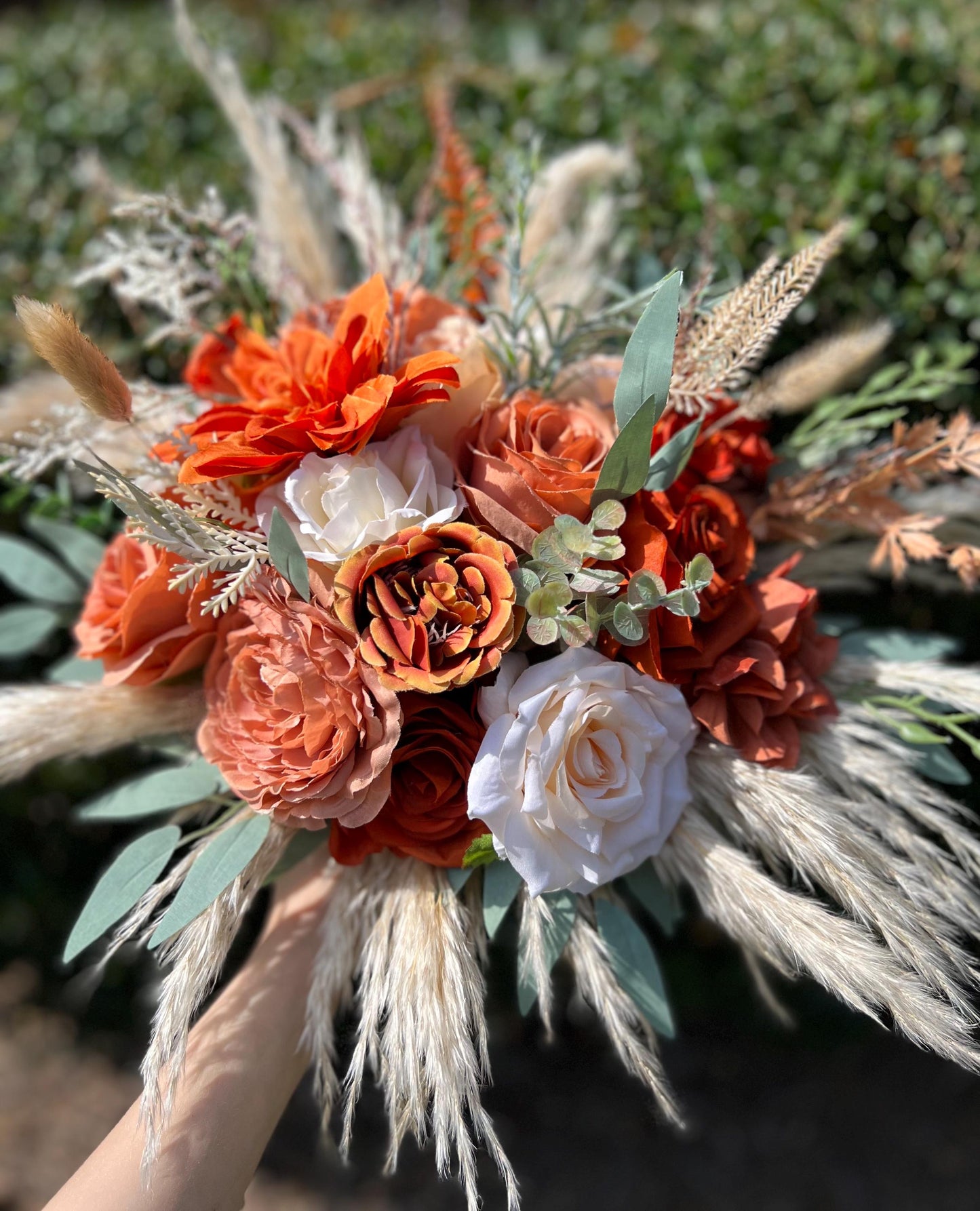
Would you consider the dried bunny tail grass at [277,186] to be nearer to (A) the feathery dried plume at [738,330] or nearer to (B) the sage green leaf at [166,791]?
(A) the feathery dried plume at [738,330]

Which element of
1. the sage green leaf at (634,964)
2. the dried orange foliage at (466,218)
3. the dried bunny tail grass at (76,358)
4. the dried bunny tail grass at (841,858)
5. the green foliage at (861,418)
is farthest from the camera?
the dried orange foliage at (466,218)

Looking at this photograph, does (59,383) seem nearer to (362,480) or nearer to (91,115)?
(362,480)

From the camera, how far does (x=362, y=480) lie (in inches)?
35.6

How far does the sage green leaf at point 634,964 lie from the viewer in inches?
40.6

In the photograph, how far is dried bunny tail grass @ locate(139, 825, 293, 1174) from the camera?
871 millimetres

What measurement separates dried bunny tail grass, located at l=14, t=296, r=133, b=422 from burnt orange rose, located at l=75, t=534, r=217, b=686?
6.5 inches

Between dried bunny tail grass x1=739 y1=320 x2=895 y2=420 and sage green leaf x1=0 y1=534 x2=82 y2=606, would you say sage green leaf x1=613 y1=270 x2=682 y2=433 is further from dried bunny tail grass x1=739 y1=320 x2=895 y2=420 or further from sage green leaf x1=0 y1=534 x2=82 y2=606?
sage green leaf x1=0 y1=534 x2=82 y2=606

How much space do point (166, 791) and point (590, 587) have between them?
56cm

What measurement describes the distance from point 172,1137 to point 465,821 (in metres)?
0.42

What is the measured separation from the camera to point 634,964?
1039 millimetres

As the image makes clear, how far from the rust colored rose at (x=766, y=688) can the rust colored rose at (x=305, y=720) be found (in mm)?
354

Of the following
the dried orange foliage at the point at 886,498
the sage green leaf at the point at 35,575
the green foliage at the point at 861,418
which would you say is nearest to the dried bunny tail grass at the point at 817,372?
the green foliage at the point at 861,418

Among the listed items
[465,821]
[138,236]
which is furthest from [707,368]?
[138,236]

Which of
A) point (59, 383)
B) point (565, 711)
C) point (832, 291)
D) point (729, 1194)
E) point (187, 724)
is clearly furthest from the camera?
point (729, 1194)
